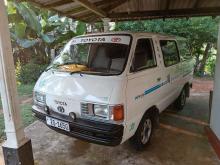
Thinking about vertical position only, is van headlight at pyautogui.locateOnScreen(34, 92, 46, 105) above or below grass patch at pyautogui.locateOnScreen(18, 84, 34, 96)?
above

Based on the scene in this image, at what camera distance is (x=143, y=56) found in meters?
3.84


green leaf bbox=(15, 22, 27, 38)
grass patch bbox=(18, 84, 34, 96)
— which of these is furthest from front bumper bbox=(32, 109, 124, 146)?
green leaf bbox=(15, 22, 27, 38)

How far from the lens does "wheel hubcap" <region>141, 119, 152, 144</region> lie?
3885 mm

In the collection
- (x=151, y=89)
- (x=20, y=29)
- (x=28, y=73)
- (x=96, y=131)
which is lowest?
(x=28, y=73)

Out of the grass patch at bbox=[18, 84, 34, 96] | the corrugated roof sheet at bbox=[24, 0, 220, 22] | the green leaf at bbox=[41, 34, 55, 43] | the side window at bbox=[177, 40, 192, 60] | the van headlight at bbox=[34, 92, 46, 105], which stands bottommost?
the grass patch at bbox=[18, 84, 34, 96]

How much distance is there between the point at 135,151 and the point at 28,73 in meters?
7.73

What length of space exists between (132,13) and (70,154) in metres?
5.19

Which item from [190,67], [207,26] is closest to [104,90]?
[190,67]

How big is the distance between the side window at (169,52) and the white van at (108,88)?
30 millimetres

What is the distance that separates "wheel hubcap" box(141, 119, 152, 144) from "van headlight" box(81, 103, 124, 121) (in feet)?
3.21

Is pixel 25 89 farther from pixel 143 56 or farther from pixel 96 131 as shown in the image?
pixel 96 131

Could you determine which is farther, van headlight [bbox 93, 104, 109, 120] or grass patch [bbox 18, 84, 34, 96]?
grass patch [bbox 18, 84, 34, 96]

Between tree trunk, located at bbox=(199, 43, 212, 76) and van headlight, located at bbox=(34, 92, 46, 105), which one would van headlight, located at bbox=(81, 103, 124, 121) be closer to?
van headlight, located at bbox=(34, 92, 46, 105)

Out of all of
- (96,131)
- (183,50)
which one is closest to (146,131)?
(96,131)
